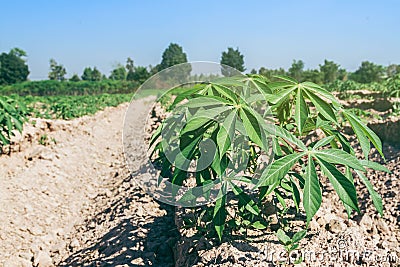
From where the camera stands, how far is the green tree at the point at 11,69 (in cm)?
5956

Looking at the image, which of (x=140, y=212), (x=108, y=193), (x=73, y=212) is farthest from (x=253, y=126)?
(x=108, y=193)

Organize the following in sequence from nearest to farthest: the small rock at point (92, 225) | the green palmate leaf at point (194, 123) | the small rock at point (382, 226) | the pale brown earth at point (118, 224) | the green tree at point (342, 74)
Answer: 1. the green palmate leaf at point (194, 123)
2. the pale brown earth at point (118, 224)
3. the small rock at point (382, 226)
4. the small rock at point (92, 225)
5. the green tree at point (342, 74)

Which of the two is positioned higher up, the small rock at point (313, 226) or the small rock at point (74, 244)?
the small rock at point (313, 226)

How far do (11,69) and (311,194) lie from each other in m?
66.4

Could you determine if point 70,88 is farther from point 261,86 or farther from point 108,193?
point 261,86

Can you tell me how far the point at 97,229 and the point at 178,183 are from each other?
1.70 metres

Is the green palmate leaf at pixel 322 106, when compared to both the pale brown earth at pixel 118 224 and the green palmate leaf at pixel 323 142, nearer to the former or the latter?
the green palmate leaf at pixel 323 142

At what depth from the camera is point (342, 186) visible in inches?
53.9

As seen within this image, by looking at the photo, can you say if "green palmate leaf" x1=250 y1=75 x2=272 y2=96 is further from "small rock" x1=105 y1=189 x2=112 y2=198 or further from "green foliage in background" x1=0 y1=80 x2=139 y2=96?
"green foliage in background" x1=0 y1=80 x2=139 y2=96

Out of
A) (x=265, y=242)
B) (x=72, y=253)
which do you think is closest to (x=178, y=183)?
(x=265, y=242)

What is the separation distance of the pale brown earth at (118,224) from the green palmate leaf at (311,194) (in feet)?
1.67

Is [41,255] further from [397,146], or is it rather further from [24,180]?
[397,146]

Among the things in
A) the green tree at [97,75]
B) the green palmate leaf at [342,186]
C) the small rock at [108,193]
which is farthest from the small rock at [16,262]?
the green tree at [97,75]

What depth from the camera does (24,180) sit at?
165 inches
